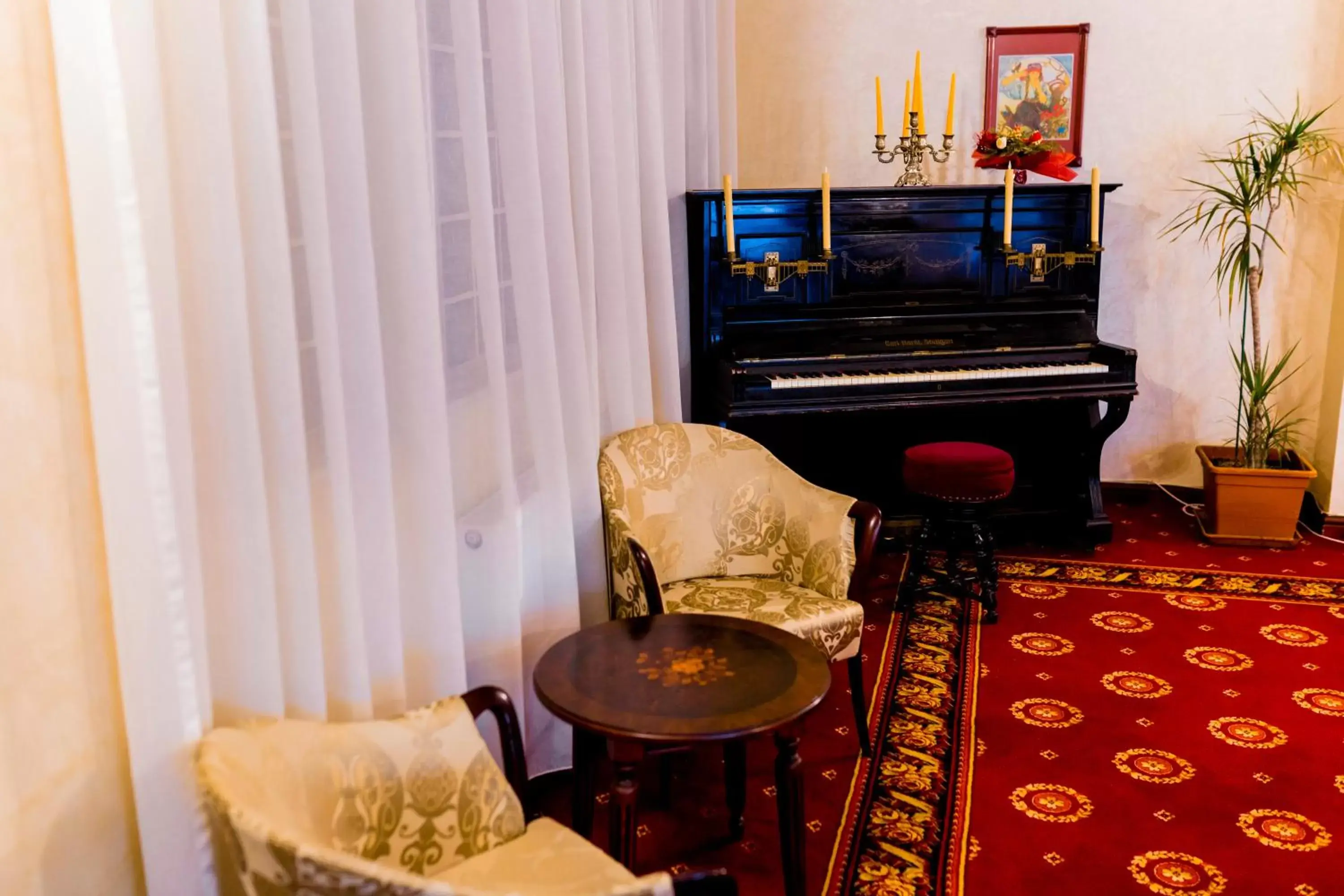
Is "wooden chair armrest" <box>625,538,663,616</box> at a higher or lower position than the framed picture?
lower

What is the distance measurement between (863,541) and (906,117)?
227 cm

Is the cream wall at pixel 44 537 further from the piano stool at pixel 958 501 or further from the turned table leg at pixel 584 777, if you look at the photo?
the piano stool at pixel 958 501

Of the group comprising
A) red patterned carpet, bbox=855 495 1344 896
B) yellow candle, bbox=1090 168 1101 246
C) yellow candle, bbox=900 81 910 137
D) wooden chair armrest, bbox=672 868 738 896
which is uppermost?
yellow candle, bbox=900 81 910 137

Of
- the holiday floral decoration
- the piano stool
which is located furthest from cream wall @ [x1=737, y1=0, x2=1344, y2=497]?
the piano stool

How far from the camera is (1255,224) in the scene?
488 centimetres

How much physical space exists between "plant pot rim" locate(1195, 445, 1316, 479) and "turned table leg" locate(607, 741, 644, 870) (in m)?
3.37

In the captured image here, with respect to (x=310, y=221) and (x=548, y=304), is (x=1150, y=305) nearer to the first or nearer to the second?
(x=548, y=304)

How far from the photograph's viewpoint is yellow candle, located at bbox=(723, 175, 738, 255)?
3947 millimetres

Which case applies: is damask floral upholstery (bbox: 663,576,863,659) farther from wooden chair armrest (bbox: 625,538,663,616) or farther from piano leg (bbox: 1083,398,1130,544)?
piano leg (bbox: 1083,398,1130,544)

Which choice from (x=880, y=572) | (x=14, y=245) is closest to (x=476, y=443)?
(x=14, y=245)

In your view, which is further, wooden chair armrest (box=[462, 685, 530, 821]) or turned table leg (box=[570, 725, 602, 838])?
turned table leg (box=[570, 725, 602, 838])

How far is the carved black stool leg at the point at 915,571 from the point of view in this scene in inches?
157

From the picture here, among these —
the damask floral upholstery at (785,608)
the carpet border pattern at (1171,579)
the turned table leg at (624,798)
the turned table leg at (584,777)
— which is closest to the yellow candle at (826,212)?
the carpet border pattern at (1171,579)

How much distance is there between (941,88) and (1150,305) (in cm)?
130
